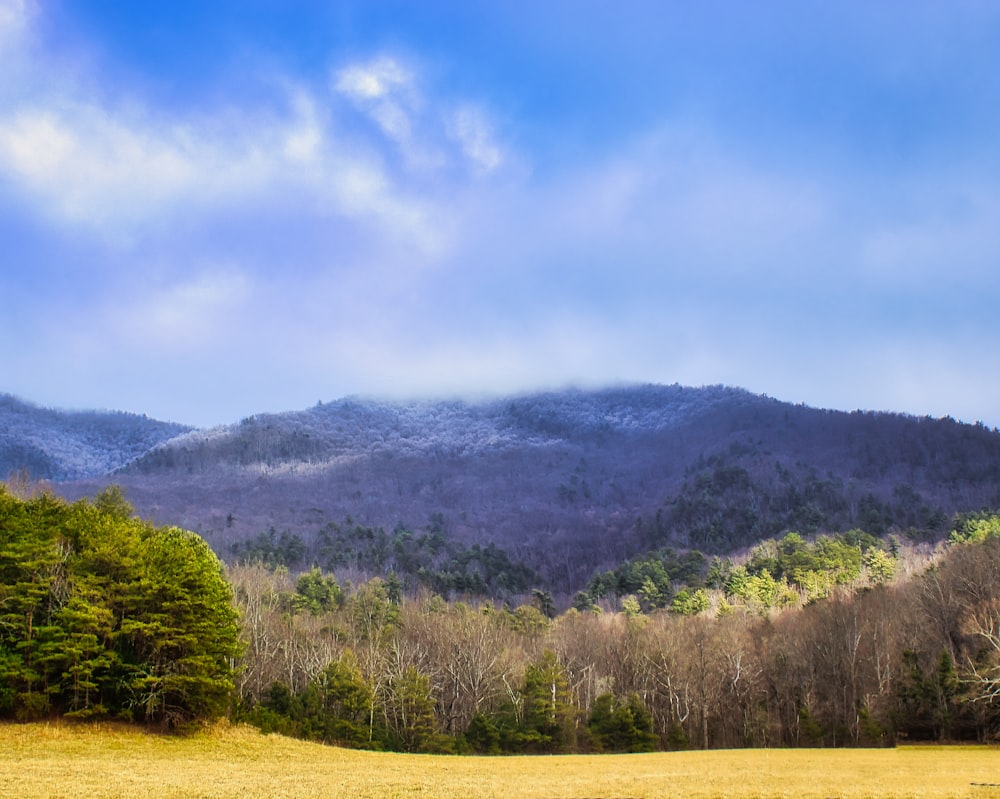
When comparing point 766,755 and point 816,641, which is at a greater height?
point 816,641

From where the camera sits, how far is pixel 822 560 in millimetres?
112375

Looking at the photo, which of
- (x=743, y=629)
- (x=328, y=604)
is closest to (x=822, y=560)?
(x=743, y=629)

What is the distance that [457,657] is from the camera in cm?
6831

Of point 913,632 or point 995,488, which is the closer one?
point 913,632

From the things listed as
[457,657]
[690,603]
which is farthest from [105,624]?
[690,603]

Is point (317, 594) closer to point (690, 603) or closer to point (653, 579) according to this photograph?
point (690, 603)

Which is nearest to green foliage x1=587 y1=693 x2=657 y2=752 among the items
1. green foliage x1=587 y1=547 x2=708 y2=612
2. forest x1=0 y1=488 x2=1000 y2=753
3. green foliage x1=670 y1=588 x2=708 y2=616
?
forest x1=0 y1=488 x2=1000 y2=753

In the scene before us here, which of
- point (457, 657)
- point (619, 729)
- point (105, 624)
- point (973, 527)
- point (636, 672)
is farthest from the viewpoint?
point (973, 527)

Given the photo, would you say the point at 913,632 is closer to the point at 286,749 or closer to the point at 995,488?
the point at 286,749

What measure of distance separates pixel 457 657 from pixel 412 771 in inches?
1382

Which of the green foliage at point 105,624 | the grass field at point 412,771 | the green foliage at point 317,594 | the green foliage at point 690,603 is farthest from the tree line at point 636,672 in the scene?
the grass field at point 412,771

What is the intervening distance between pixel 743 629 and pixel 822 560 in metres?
41.0

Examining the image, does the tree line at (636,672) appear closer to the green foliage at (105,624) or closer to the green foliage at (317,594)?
the green foliage at (317,594)

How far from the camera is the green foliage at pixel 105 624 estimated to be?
38.9 m
